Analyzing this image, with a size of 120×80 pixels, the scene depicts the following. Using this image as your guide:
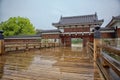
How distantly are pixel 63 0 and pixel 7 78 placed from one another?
2129cm

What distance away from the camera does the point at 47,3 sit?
22.8 meters

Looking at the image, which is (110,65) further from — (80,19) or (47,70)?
(80,19)

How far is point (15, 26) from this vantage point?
2195 cm

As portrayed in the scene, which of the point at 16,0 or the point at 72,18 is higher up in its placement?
the point at 16,0

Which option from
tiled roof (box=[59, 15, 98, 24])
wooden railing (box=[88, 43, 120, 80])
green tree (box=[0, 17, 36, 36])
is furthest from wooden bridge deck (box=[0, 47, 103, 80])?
green tree (box=[0, 17, 36, 36])

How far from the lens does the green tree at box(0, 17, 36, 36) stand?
72.4 ft

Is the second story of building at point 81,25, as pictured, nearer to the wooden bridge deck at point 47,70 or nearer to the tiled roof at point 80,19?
the tiled roof at point 80,19

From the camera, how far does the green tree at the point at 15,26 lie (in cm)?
2206

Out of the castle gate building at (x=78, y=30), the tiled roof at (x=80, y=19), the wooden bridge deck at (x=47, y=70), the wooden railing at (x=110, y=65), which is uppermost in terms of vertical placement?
the tiled roof at (x=80, y=19)

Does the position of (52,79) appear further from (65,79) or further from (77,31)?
(77,31)

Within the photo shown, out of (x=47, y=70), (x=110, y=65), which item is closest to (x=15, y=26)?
(x=47, y=70)

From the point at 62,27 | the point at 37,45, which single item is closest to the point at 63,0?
the point at 62,27

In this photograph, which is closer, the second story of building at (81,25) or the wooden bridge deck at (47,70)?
the wooden bridge deck at (47,70)

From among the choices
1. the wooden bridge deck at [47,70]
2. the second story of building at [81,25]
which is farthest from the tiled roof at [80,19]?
the wooden bridge deck at [47,70]
